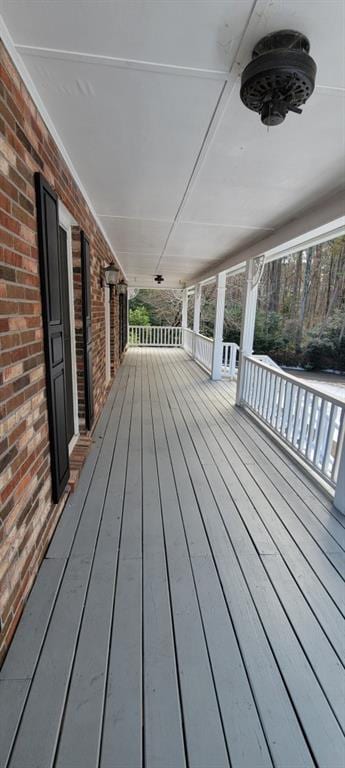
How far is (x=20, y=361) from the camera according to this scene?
1.41 metres

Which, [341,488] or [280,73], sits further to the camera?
[341,488]

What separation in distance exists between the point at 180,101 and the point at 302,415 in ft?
8.63

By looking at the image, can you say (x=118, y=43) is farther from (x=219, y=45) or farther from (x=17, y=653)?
(x=17, y=653)

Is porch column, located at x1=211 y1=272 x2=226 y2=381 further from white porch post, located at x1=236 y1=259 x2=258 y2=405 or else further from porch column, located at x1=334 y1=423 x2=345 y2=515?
porch column, located at x1=334 y1=423 x2=345 y2=515

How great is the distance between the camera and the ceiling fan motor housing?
3.65ft

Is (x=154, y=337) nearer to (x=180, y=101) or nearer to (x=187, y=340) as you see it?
(x=187, y=340)

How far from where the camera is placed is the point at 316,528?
2117mm

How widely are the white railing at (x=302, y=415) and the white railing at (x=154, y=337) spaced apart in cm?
831

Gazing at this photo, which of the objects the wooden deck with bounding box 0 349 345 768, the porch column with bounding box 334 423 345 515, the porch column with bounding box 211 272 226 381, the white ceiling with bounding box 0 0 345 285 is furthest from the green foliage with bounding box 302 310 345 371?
the porch column with bounding box 334 423 345 515

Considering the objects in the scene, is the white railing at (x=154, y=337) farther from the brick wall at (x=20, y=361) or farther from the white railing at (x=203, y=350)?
the brick wall at (x=20, y=361)

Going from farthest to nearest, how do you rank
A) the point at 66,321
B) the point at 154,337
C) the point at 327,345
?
the point at 327,345
the point at 154,337
the point at 66,321

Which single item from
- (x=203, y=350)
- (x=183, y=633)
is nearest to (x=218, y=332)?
(x=203, y=350)

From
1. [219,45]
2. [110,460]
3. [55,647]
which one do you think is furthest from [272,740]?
[219,45]

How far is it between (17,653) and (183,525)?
1.08 metres
